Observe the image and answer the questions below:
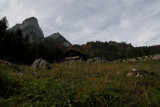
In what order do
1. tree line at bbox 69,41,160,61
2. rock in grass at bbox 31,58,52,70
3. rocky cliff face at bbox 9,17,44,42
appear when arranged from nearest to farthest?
rock in grass at bbox 31,58,52,70 → tree line at bbox 69,41,160,61 → rocky cliff face at bbox 9,17,44,42

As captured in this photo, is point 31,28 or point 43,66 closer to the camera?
point 43,66

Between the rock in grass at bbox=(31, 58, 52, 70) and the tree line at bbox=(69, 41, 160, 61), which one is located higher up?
the tree line at bbox=(69, 41, 160, 61)

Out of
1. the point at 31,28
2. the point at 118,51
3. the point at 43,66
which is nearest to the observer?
the point at 43,66

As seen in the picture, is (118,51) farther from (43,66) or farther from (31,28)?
(31,28)

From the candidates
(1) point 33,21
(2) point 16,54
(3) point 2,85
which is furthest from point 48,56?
(1) point 33,21

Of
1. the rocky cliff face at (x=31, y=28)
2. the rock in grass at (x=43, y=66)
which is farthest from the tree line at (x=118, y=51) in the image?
the rocky cliff face at (x=31, y=28)

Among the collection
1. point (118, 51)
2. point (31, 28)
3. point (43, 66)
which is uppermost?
point (31, 28)

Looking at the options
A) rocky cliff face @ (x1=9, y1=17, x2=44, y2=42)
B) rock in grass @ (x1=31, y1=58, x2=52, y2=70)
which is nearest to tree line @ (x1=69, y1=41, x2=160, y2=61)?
rock in grass @ (x1=31, y1=58, x2=52, y2=70)

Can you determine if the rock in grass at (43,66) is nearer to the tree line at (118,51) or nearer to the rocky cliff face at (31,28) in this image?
the tree line at (118,51)

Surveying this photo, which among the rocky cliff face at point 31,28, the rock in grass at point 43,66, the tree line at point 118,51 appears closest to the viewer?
the rock in grass at point 43,66

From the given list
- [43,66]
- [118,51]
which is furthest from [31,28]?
[43,66]

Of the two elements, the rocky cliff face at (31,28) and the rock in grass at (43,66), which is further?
the rocky cliff face at (31,28)

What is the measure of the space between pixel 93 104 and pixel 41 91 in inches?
39.4

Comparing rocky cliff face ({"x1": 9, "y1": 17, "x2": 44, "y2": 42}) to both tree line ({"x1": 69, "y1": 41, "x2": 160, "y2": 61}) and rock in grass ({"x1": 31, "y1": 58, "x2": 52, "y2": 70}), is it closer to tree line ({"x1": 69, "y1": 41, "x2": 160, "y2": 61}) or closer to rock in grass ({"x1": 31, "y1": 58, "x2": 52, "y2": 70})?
tree line ({"x1": 69, "y1": 41, "x2": 160, "y2": 61})
